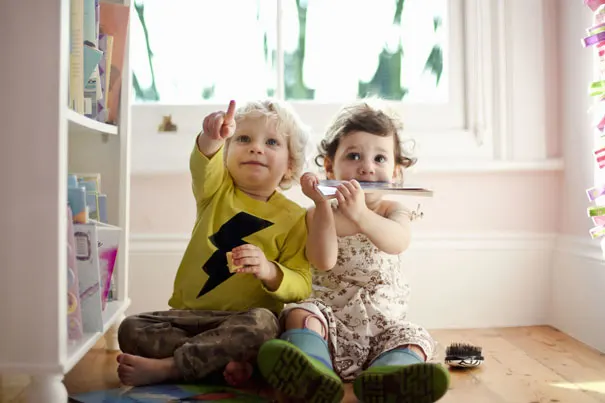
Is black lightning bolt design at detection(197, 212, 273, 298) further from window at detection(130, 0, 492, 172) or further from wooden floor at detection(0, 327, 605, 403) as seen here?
window at detection(130, 0, 492, 172)

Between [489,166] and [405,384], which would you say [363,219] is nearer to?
[405,384]

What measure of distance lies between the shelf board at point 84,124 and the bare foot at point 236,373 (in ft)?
1.57

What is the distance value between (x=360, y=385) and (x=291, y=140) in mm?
600

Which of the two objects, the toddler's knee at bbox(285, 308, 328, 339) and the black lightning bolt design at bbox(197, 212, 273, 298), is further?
the black lightning bolt design at bbox(197, 212, 273, 298)

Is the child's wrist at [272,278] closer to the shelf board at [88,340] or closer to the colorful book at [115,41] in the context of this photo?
the shelf board at [88,340]

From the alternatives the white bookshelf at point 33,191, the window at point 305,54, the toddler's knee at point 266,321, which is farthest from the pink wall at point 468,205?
the white bookshelf at point 33,191

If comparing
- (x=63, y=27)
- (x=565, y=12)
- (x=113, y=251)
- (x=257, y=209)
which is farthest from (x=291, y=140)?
(x=565, y=12)

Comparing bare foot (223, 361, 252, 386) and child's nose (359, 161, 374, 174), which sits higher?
child's nose (359, 161, 374, 174)

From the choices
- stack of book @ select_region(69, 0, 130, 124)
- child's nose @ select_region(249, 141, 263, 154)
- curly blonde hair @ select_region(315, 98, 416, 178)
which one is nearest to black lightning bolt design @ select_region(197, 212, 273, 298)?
child's nose @ select_region(249, 141, 263, 154)

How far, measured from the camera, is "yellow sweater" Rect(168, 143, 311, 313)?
139 centimetres

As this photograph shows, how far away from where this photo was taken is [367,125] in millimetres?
1516

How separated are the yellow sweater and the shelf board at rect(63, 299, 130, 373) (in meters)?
0.13

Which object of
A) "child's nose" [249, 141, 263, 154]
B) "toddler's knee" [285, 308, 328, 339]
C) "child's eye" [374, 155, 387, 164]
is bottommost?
"toddler's knee" [285, 308, 328, 339]

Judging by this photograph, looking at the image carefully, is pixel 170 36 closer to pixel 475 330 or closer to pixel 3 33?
pixel 3 33
